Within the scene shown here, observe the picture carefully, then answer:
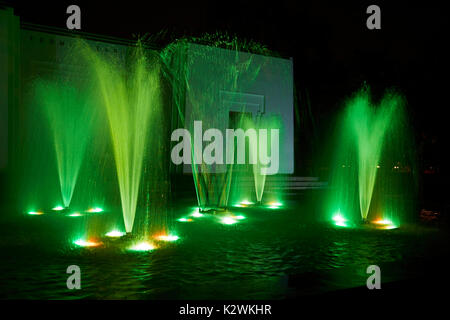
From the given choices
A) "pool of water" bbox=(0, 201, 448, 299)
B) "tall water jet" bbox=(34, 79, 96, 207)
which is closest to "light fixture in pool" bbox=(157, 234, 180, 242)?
"pool of water" bbox=(0, 201, 448, 299)

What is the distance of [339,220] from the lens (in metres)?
11.2

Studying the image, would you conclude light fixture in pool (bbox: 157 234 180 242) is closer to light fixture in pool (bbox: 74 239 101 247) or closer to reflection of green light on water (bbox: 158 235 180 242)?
reflection of green light on water (bbox: 158 235 180 242)

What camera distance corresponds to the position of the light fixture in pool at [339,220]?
10.5 meters

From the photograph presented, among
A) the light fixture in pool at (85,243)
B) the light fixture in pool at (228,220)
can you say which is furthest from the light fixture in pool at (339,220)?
the light fixture in pool at (85,243)

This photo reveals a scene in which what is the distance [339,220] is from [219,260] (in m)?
5.74

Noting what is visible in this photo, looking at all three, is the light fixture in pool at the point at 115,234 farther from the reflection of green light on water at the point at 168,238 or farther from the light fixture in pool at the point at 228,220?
the light fixture in pool at the point at 228,220

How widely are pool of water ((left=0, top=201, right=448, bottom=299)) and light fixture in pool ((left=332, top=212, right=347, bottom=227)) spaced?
23.0 inches

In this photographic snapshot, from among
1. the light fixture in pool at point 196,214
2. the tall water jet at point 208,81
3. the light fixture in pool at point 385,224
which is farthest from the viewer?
the tall water jet at point 208,81

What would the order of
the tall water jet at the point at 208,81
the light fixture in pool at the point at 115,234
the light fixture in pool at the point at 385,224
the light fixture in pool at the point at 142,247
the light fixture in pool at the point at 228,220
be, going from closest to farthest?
the light fixture in pool at the point at 142,247 < the light fixture in pool at the point at 115,234 < the light fixture in pool at the point at 385,224 < the light fixture in pool at the point at 228,220 < the tall water jet at the point at 208,81

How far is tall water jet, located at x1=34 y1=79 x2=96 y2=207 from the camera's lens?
16719 millimetres

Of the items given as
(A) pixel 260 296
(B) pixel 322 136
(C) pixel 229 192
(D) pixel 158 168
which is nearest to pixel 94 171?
(D) pixel 158 168

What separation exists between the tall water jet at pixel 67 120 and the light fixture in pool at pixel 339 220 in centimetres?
918

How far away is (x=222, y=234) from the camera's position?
8977 millimetres

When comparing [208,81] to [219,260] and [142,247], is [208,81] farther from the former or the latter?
[219,260]
